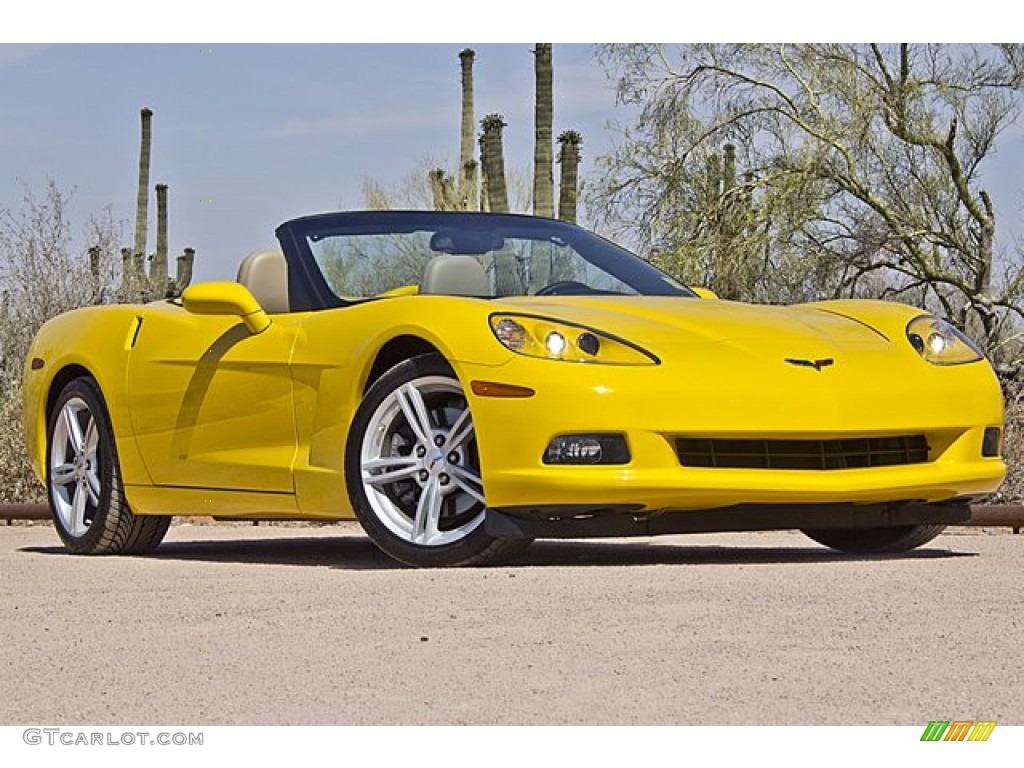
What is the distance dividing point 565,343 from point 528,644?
6.31 feet

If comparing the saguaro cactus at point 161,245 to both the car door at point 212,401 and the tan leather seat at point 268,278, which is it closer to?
the car door at point 212,401

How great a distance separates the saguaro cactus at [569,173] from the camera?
952 inches

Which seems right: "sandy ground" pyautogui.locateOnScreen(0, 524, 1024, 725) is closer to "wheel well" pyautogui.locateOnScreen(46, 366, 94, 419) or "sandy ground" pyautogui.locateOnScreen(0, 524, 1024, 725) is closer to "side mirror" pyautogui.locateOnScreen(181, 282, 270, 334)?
"side mirror" pyautogui.locateOnScreen(181, 282, 270, 334)

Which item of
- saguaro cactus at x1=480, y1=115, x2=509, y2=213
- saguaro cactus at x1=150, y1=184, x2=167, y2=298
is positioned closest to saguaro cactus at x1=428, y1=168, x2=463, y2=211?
saguaro cactus at x1=480, y1=115, x2=509, y2=213

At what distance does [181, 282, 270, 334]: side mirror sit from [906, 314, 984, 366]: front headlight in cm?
265

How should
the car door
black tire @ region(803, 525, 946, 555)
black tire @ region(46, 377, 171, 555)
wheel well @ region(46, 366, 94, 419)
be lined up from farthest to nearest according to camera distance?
wheel well @ region(46, 366, 94, 419)
black tire @ region(46, 377, 171, 555)
black tire @ region(803, 525, 946, 555)
the car door

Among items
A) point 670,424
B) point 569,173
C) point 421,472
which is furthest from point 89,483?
point 569,173

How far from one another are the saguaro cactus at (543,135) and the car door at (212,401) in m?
15.5

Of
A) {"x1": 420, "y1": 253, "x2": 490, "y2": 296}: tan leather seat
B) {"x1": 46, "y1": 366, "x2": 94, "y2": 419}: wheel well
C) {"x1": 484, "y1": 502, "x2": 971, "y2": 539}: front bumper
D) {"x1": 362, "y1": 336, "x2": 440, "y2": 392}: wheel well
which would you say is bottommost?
{"x1": 484, "y1": 502, "x2": 971, "y2": 539}: front bumper

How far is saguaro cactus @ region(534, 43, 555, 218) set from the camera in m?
24.1

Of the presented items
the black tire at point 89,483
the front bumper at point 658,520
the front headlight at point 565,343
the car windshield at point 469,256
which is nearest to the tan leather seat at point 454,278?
the car windshield at point 469,256

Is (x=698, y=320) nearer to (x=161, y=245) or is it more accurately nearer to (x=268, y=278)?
(x=268, y=278)

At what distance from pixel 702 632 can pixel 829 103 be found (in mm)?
19031

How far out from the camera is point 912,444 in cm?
711
